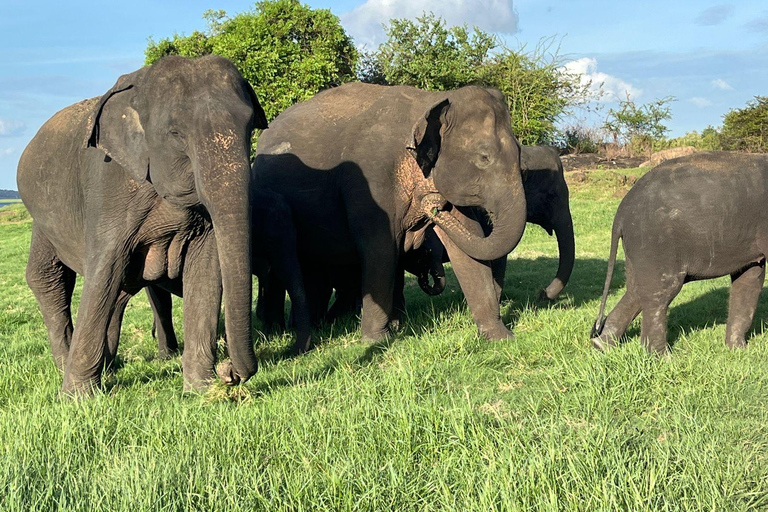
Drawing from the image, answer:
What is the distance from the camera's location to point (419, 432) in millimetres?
4340

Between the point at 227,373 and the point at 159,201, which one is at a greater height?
the point at 159,201

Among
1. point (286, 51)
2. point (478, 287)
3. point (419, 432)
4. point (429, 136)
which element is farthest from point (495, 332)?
point (286, 51)

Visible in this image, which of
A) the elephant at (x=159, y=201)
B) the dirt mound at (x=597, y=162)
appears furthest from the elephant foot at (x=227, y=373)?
the dirt mound at (x=597, y=162)

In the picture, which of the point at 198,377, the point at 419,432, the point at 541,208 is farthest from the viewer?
the point at 541,208

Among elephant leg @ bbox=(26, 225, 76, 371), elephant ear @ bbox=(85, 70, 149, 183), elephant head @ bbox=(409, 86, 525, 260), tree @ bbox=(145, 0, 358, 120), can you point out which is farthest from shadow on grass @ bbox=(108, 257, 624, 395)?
tree @ bbox=(145, 0, 358, 120)

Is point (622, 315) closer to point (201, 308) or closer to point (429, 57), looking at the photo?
point (201, 308)

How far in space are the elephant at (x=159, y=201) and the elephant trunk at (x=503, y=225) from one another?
224 cm

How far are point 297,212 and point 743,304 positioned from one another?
14.1ft

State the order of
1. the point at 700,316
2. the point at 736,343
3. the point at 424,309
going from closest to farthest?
the point at 736,343
the point at 700,316
the point at 424,309

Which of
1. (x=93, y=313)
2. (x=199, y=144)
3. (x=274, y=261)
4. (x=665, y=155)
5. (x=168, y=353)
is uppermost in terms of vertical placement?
(x=665, y=155)

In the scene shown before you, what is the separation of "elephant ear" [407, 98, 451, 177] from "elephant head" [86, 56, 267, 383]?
174cm

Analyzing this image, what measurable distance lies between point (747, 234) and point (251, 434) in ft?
13.7

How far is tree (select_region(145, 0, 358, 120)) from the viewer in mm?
25078

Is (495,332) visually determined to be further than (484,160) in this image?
Yes
